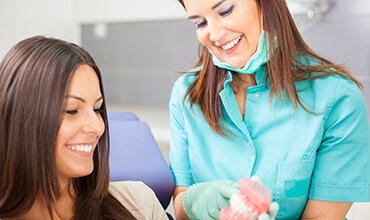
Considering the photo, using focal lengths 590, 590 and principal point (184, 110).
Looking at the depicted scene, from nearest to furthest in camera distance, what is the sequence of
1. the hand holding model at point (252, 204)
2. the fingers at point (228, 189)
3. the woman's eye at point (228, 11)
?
the hand holding model at point (252, 204) < the fingers at point (228, 189) < the woman's eye at point (228, 11)

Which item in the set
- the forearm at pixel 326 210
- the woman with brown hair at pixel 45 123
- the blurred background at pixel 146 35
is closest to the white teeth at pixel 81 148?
the woman with brown hair at pixel 45 123

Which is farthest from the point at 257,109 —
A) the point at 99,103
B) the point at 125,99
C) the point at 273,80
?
the point at 125,99

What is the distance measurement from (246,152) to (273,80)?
0.74 ft

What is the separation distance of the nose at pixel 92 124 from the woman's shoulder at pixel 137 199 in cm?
28

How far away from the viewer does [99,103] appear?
4.85 feet

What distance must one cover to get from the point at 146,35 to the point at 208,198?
1981mm

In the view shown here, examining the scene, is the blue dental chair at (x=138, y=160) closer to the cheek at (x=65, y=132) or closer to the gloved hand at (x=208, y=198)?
the gloved hand at (x=208, y=198)

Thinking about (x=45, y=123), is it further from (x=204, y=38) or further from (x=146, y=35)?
(x=146, y=35)

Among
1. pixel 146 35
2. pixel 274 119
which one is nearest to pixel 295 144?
pixel 274 119

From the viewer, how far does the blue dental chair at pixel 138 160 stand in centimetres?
190

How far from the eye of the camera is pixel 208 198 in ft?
5.18

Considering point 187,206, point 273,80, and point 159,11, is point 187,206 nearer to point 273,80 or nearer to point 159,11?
point 273,80

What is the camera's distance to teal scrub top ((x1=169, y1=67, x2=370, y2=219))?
165 cm

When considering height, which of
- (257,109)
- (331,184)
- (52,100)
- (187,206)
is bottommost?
(187,206)
